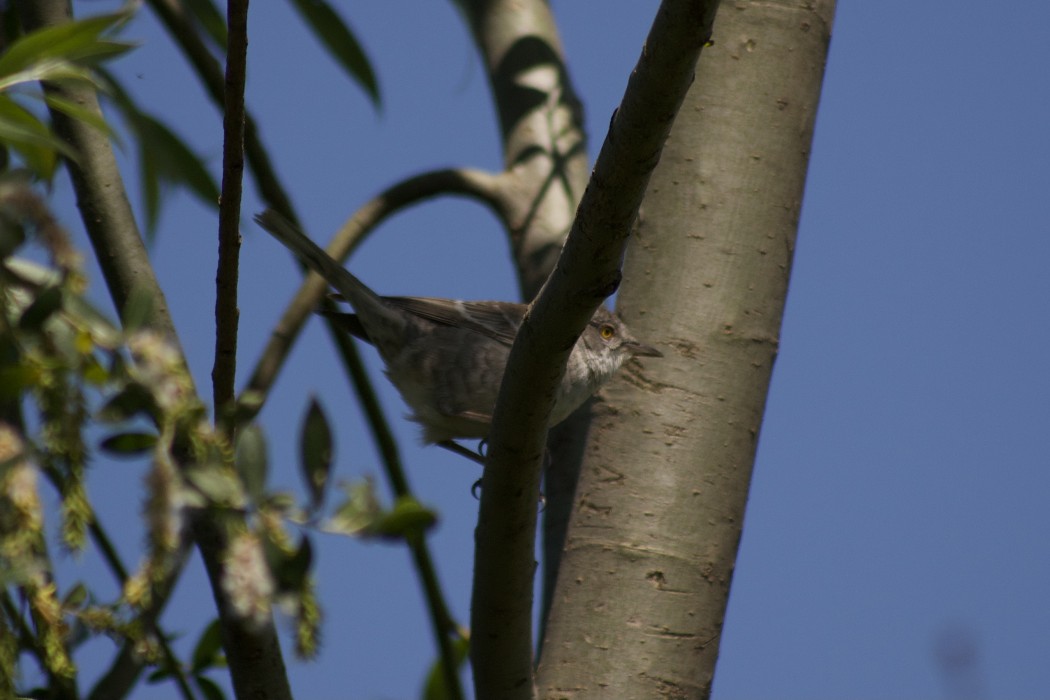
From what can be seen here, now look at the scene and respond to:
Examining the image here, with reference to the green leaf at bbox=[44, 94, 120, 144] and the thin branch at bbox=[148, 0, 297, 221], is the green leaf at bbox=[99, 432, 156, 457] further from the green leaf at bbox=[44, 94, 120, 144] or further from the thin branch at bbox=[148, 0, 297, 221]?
the thin branch at bbox=[148, 0, 297, 221]

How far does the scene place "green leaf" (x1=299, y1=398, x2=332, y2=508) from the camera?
4.66 ft

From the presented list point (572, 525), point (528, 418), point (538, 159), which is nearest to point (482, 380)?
point (538, 159)

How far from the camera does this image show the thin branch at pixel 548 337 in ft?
5.53

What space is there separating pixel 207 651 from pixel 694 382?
1.38 metres

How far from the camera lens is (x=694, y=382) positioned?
115 inches

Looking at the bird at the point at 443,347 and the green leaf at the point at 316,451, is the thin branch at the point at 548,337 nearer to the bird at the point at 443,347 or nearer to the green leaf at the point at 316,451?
the green leaf at the point at 316,451

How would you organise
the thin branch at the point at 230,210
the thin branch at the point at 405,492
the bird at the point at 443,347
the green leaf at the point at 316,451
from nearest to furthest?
the green leaf at the point at 316,451 → the thin branch at the point at 230,210 → the thin branch at the point at 405,492 → the bird at the point at 443,347

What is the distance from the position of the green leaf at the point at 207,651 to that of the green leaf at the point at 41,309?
163 cm

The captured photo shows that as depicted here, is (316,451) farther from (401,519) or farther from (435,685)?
(435,685)

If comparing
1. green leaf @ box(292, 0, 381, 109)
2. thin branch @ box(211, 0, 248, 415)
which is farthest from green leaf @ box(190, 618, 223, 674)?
green leaf @ box(292, 0, 381, 109)

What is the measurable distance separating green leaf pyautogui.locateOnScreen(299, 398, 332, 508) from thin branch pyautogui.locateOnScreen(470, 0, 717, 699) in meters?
0.57

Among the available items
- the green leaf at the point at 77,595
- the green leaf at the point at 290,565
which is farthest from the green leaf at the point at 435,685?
the green leaf at the point at 290,565

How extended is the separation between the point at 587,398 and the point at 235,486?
2.64 m

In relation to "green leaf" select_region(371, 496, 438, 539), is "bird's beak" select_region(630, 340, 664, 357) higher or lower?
higher
